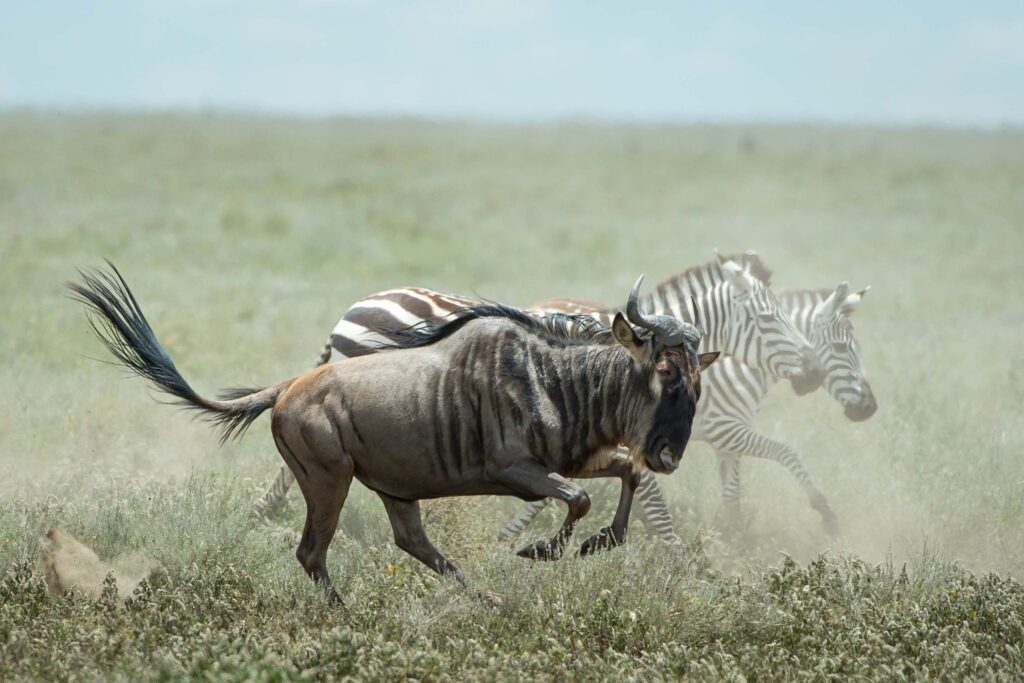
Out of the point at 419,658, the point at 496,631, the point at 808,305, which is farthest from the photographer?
the point at 808,305

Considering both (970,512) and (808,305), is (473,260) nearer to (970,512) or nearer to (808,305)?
(808,305)

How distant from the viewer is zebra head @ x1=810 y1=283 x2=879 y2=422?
30.7 ft

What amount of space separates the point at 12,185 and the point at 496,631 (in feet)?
82.7

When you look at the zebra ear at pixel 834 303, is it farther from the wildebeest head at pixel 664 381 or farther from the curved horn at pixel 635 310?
the curved horn at pixel 635 310

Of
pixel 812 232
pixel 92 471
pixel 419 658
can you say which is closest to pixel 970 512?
pixel 419 658

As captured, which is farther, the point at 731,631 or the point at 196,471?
the point at 196,471

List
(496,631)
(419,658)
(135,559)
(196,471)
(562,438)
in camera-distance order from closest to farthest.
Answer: (419,658) → (496,631) → (562,438) → (135,559) → (196,471)

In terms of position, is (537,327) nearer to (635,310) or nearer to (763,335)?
(635,310)

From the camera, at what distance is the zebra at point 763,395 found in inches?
357

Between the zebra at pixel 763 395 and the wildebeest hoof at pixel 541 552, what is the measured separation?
2663 millimetres

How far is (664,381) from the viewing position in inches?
231

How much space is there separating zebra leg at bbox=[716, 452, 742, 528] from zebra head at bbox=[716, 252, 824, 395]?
2.54 feet

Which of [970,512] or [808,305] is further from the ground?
[808,305]

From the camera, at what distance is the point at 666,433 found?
5.84 m
